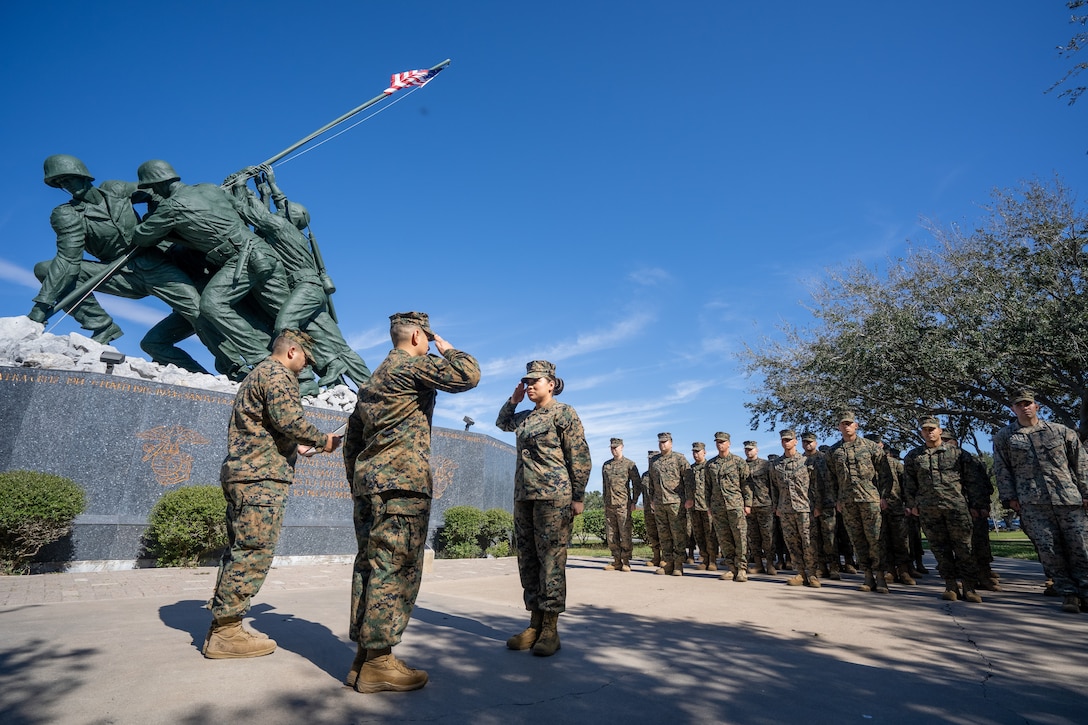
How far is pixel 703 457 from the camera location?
909cm

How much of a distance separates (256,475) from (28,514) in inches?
213

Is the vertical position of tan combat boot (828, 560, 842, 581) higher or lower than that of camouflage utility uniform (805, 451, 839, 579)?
lower

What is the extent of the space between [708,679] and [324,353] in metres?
11.7

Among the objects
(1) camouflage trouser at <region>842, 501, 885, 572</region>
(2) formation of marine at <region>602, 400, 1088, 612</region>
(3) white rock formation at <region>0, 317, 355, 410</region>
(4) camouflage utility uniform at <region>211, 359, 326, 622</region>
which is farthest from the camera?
(3) white rock formation at <region>0, 317, 355, 410</region>

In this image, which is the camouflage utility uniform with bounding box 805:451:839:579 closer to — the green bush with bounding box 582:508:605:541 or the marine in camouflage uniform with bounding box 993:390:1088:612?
the marine in camouflage uniform with bounding box 993:390:1088:612

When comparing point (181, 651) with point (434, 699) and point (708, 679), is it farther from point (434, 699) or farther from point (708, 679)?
point (708, 679)

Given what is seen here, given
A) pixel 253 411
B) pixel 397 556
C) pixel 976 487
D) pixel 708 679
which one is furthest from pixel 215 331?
pixel 976 487

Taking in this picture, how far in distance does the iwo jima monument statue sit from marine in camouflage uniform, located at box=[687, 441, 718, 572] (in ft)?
15.3

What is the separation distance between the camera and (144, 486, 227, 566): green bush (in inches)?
303

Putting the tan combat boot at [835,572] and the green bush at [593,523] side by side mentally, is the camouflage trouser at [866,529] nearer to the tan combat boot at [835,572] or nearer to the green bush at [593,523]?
the tan combat boot at [835,572]

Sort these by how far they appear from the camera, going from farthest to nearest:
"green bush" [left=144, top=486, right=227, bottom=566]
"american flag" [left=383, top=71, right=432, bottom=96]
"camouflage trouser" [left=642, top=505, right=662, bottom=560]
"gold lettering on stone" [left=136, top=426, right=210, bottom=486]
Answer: "american flag" [left=383, top=71, right=432, bottom=96]
"camouflage trouser" [left=642, top=505, right=662, bottom=560]
"gold lettering on stone" [left=136, top=426, right=210, bottom=486]
"green bush" [left=144, top=486, right=227, bottom=566]

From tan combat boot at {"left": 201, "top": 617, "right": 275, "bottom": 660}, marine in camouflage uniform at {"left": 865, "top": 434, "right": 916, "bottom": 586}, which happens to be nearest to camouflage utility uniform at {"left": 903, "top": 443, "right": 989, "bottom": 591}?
marine in camouflage uniform at {"left": 865, "top": 434, "right": 916, "bottom": 586}

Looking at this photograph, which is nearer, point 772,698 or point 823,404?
point 772,698

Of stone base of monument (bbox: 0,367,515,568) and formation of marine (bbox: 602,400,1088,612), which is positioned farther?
stone base of monument (bbox: 0,367,515,568)
